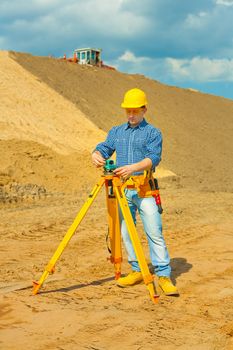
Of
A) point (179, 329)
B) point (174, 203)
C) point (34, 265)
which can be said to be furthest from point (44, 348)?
point (174, 203)

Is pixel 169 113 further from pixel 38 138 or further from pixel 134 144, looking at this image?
pixel 134 144

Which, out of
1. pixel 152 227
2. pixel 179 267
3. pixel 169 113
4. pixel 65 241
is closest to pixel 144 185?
pixel 152 227

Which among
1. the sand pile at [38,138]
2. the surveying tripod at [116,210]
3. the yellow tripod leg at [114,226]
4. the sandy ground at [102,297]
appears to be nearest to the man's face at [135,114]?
the surveying tripod at [116,210]

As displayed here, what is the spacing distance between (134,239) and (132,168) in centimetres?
72

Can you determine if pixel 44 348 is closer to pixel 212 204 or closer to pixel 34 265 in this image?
pixel 34 265

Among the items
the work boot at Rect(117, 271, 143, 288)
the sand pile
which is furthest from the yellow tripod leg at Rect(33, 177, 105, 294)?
the sand pile

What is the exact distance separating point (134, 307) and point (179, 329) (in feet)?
2.19

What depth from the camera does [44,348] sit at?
347cm

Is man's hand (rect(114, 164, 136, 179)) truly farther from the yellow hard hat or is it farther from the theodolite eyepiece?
the yellow hard hat

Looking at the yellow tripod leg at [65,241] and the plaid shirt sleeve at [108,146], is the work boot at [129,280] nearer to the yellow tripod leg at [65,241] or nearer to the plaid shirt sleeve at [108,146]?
the yellow tripod leg at [65,241]

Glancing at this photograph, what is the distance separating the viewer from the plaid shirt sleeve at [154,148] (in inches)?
185

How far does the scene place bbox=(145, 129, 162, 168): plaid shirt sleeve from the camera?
471 cm

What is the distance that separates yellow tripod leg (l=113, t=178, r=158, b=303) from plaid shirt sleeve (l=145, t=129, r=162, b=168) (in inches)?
16.1

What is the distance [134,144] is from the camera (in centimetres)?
487
